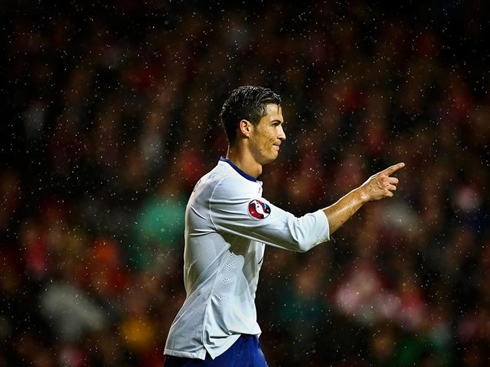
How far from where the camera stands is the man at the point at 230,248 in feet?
4.95

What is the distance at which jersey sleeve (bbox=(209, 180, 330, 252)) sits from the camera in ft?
4.93

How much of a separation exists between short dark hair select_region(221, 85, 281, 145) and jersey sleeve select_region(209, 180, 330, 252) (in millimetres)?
185

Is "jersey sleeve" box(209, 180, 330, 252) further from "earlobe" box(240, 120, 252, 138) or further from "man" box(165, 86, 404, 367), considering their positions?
"earlobe" box(240, 120, 252, 138)

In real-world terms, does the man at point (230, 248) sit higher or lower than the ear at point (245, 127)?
lower

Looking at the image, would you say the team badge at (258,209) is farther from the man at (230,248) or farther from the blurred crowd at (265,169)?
the blurred crowd at (265,169)

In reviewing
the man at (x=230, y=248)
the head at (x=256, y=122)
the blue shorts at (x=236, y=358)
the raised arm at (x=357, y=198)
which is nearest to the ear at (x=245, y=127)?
the head at (x=256, y=122)

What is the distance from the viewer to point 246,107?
168 centimetres

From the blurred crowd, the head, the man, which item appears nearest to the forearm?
the man

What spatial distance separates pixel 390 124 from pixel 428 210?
0.38 m

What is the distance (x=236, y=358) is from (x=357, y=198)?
40 centimetres

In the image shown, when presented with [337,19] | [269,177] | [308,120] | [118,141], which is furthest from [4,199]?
[337,19]

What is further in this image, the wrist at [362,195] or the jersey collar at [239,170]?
the jersey collar at [239,170]

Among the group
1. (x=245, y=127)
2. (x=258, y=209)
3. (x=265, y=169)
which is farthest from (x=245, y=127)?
(x=265, y=169)

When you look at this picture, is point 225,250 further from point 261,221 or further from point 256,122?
point 256,122
